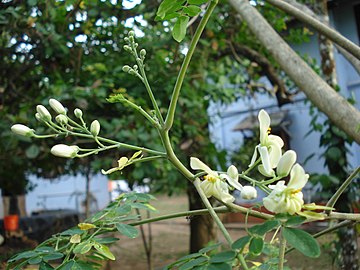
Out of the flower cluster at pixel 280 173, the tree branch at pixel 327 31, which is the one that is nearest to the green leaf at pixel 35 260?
the flower cluster at pixel 280 173

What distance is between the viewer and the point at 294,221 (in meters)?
0.75

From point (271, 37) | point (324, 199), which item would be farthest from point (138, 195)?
point (324, 199)

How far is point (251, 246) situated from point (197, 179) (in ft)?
0.56

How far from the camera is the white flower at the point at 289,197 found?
75 cm

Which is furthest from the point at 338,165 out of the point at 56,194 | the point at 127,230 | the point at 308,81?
the point at 56,194

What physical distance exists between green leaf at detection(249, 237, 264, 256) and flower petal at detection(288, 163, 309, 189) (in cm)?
11

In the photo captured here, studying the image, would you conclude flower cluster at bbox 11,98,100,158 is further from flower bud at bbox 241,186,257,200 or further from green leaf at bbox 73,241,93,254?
flower bud at bbox 241,186,257,200

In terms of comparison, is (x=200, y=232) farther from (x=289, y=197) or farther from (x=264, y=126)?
(x=289, y=197)

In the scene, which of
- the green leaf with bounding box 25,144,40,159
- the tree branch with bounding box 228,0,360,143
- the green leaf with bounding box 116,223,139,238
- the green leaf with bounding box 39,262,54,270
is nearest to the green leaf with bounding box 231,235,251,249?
the green leaf with bounding box 116,223,139,238

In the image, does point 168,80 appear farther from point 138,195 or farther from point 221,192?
point 221,192

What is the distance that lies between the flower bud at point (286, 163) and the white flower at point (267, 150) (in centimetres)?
4

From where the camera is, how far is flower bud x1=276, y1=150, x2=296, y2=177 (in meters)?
0.80

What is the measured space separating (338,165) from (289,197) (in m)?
3.32

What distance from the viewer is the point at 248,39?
18.1ft
